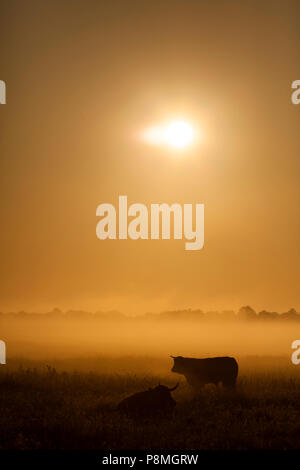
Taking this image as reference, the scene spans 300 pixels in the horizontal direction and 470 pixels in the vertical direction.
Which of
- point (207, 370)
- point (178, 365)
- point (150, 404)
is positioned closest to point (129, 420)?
point (150, 404)

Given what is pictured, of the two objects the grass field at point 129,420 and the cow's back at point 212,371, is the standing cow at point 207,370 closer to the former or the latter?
the cow's back at point 212,371

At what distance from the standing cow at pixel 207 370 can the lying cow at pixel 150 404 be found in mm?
982

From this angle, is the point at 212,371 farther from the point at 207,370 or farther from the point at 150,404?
the point at 150,404

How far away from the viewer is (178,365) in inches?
293

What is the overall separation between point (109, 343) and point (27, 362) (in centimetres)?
138

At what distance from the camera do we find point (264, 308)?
8.78 meters

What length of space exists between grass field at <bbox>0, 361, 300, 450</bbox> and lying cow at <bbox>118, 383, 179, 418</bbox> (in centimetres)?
14

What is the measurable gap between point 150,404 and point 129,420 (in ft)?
1.22

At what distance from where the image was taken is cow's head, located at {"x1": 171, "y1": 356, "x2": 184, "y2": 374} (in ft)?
24.3

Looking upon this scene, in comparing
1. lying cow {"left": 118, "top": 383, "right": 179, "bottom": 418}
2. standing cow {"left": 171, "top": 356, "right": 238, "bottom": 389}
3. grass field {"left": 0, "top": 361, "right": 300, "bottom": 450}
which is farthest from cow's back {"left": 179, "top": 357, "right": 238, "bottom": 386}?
lying cow {"left": 118, "top": 383, "right": 179, "bottom": 418}

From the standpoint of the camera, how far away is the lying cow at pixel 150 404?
6145 millimetres

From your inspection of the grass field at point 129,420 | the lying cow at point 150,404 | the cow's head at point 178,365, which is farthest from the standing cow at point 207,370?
the lying cow at point 150,404

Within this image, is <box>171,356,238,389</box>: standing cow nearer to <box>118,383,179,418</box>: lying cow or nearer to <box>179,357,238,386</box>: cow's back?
<box>179,357,238,386</box>: cow's back
